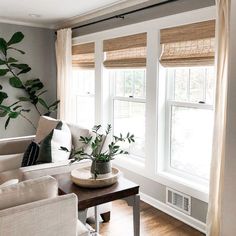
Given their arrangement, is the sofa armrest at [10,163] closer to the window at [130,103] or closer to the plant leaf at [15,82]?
the window at [130,103]

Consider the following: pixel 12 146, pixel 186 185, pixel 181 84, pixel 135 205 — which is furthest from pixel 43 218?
pixel 12 146

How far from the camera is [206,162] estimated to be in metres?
2.81

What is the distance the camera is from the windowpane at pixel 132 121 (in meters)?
3.57

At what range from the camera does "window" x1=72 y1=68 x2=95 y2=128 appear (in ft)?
14.9

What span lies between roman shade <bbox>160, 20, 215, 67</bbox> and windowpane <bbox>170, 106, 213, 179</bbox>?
1.62 ft

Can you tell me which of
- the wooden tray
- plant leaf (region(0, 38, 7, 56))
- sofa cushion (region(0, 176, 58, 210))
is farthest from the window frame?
plant leaf (region(0, 38, 7, 56))

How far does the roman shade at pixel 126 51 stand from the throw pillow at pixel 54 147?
3.86 ft

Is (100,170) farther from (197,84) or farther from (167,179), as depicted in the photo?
(197,84)

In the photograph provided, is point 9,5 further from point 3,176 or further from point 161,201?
point 161,201

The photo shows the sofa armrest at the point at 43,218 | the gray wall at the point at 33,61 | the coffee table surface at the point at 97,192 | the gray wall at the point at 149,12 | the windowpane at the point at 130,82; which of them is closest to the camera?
the sofa armrest at the point at 43,218

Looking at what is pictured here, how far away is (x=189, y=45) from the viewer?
270cm

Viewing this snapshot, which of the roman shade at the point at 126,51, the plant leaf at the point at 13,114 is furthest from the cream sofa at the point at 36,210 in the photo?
the plant leaf at the point at 13,114

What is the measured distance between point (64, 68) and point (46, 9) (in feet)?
3.22

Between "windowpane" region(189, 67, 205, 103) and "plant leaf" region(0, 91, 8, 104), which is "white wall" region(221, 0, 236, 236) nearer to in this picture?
"windowpane" region(189, 67, 205, 103)
